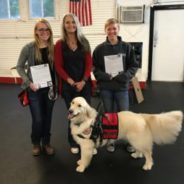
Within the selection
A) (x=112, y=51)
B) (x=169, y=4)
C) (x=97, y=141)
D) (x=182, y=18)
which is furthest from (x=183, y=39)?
(x=97, y=141)

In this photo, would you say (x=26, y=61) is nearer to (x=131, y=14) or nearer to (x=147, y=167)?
(x=147, y=167)

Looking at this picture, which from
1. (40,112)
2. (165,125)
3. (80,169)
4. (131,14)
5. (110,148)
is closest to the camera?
(165,125)

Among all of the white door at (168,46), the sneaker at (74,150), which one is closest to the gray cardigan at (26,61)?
the sneaker at (74,150)

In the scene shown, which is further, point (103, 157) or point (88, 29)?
point (88, 29)

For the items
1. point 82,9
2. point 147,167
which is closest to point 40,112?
point 147,167

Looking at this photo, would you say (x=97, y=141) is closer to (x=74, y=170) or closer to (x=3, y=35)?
(x=74, y=170)

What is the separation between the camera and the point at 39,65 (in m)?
2.57

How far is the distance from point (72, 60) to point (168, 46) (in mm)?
4570

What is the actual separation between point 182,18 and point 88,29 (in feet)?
8.02

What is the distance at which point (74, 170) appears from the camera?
2600mm

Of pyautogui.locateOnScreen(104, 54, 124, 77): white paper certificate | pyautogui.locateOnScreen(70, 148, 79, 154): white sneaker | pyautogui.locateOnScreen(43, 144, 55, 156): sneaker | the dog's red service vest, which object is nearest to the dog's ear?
the dog's red service vest

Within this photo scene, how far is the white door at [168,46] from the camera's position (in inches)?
246

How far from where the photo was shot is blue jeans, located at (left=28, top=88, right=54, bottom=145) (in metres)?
2.66

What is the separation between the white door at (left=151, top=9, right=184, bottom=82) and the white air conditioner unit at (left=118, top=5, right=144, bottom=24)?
0.56 metres
